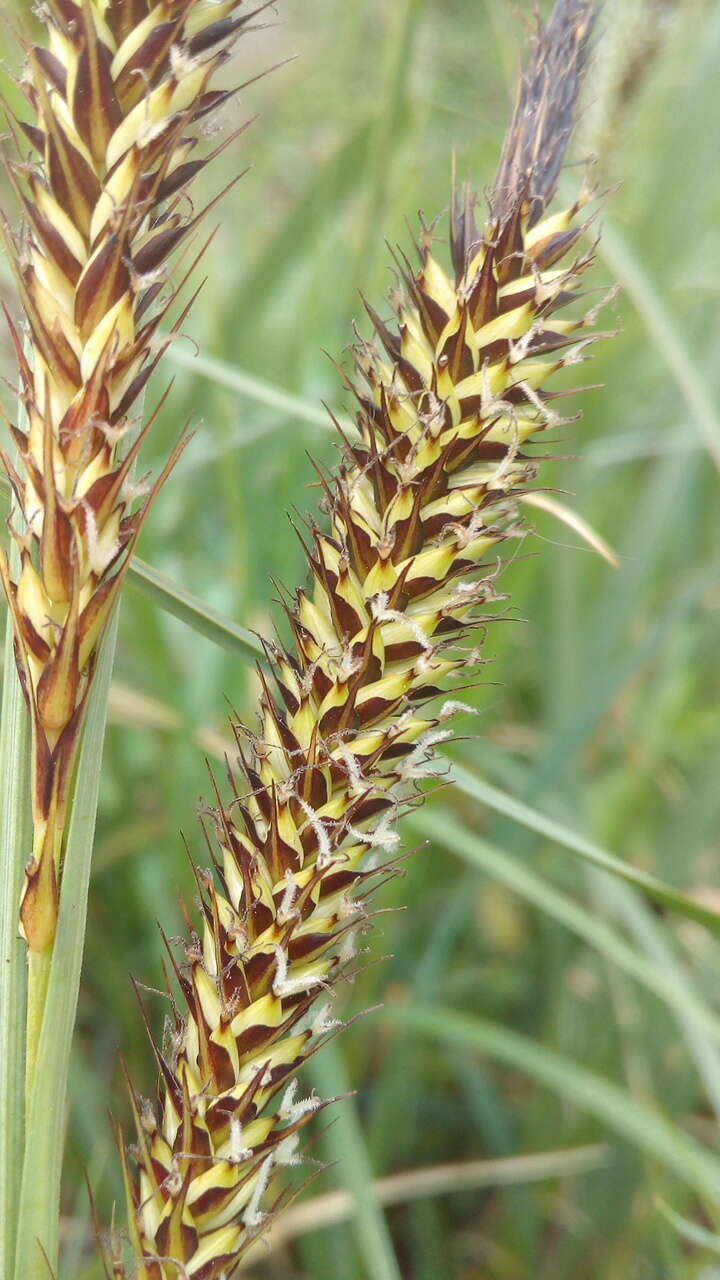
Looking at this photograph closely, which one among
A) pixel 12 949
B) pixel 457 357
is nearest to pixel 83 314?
pixel 457 357

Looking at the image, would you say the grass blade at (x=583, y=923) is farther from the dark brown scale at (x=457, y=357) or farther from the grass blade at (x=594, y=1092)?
the dark brown scale at (x=457, y=357)

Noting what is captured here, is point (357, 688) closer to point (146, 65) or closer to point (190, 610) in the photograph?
point (190, 610)

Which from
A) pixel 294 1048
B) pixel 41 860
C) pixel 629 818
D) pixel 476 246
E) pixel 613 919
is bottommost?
pixel 613 919

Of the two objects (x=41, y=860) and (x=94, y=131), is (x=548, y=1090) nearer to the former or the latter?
(x=41, y=860)

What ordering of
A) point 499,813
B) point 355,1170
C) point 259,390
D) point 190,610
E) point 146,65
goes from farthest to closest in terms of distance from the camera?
point 499,813, point 355,1170, point 259,390, point 190,610, point 146,65

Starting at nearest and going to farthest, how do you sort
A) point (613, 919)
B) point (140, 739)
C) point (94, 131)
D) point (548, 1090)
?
point (94, 131) → point (548, 1090) → point (613, 919) → point (140, 739)

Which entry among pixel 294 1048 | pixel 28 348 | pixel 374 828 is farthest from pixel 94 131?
pixel 294 1048

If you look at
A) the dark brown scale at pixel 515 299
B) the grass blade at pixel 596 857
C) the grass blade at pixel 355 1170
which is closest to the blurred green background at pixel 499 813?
the grass blade at pixel 355 1170
